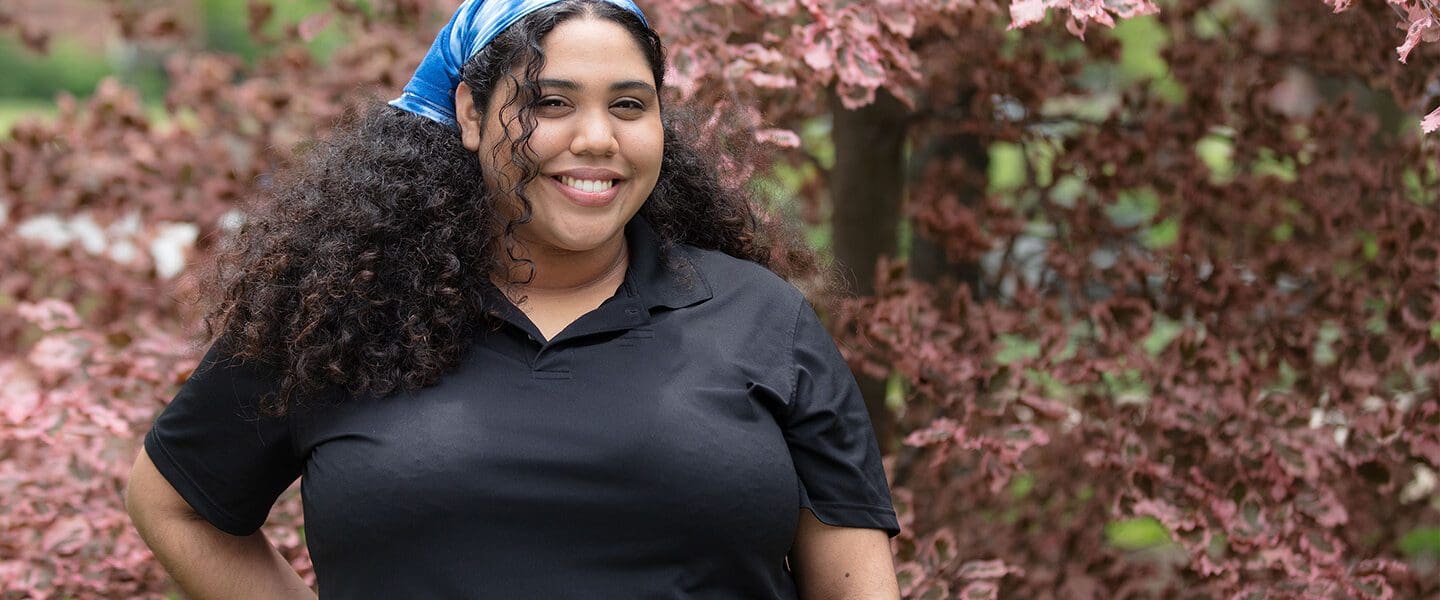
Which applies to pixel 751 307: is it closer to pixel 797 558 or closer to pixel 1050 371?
pixel 797 558

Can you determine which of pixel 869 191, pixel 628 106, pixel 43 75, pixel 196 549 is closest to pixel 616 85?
pixel 628 106

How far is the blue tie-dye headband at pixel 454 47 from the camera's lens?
199cm

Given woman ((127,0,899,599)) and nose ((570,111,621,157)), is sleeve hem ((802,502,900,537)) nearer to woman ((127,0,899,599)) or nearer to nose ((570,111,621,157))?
woman ((127,0,899,599))

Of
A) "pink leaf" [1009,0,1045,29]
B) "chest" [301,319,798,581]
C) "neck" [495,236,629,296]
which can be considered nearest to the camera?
"chest" [301,319,798,581]

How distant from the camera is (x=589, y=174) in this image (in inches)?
78.5

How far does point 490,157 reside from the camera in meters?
2.04

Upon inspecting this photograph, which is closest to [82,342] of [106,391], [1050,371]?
[106,391]

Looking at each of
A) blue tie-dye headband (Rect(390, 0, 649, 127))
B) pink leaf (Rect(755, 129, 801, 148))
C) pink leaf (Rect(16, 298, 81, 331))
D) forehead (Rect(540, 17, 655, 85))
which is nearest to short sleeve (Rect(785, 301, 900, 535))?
forehead (Rect(540, 17, 655, 85))

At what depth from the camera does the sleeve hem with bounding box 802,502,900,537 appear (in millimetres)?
2027

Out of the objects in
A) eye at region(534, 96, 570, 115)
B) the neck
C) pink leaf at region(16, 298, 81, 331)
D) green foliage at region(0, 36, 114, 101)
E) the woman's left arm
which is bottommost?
green foliage at region(0, 36, 114, 101)

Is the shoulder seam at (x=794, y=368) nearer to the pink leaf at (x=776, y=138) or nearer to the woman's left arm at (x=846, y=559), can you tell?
the woman's left arm at (x=846, y=559)

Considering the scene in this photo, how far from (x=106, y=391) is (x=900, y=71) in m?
1.67

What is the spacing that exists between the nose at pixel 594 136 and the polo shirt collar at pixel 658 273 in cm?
20

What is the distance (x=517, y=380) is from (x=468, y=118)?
14.7 inches
